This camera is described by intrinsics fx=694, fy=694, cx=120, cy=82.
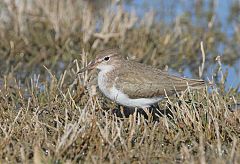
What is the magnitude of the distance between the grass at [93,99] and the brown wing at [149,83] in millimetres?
138

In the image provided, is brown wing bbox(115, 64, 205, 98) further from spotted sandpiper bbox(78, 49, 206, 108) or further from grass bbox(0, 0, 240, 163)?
grass bbox(0, 0, 240, 163)

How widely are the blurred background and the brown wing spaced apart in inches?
99.0

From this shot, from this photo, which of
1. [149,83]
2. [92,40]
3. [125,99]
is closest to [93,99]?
[125,99]

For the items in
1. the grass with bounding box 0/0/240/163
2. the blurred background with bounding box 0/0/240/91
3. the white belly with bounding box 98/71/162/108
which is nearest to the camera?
the grass with bounding box 0/0/240/163

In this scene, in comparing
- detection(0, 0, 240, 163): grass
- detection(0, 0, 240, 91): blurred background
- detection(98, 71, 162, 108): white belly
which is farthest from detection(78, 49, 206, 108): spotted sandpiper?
detection(0, 0, 240, 91): blurred background

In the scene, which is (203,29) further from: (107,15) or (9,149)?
(9,149)

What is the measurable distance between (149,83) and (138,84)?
0.35 ft

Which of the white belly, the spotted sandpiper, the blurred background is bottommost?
the blurred background

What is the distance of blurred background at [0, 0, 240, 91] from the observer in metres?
9.69

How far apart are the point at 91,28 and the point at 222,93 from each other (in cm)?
305

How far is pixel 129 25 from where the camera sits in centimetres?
1024

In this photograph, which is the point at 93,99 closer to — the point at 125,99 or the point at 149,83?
the point at 125,99

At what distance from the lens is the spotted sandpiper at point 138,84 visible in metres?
6.69

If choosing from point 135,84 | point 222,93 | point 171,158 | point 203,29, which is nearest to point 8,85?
point 135,84
